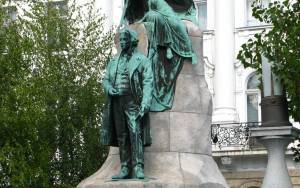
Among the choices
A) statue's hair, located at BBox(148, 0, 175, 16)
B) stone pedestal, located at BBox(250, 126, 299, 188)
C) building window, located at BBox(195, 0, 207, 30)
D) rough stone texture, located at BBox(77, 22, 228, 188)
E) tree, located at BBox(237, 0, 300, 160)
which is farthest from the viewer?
building window, located at BBox(195, 0, 207, 30)

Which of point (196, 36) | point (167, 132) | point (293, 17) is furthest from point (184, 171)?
point (293, 17)

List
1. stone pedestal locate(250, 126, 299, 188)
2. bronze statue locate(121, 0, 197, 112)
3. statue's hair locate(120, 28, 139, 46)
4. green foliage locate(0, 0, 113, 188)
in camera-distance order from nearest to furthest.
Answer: statue's hair locate(120, 28, 139, 46)
bronze statue locate(121, 0, 197, 112)
stone pedestal locate(250, 126, 299, 188)
green foliage locate(0, 0, 113, 188)

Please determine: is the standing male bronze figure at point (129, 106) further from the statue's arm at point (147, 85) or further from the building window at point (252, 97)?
the building window at point (252, 97)

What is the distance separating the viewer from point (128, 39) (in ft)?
38.4

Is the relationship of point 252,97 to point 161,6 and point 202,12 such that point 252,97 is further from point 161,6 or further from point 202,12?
point 161,6

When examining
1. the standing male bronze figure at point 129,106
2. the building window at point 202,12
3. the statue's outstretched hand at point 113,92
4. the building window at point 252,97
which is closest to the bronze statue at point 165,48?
the standing male bronze figure at point 129,106

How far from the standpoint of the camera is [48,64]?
25.9 m

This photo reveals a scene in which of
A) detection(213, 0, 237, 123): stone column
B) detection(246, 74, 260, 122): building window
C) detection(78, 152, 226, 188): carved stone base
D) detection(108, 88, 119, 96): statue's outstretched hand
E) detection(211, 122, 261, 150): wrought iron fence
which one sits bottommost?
detection(78, 152, 226, 188): carved stone base

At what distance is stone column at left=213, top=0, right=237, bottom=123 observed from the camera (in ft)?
119

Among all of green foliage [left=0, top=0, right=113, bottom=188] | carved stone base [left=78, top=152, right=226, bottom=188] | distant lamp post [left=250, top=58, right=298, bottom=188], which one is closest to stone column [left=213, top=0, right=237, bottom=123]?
green foliage [left=0, top=0, right=113, bottom=188]

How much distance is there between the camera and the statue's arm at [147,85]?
11.2m

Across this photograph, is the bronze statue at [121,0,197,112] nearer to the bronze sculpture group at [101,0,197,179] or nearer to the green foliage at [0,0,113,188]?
the bronze sculpture group at [101,0,197,179]

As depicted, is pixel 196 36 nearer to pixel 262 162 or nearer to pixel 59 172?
pixel 59 172

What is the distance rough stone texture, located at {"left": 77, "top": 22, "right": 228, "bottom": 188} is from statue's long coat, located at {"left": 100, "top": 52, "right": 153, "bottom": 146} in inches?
12.9
